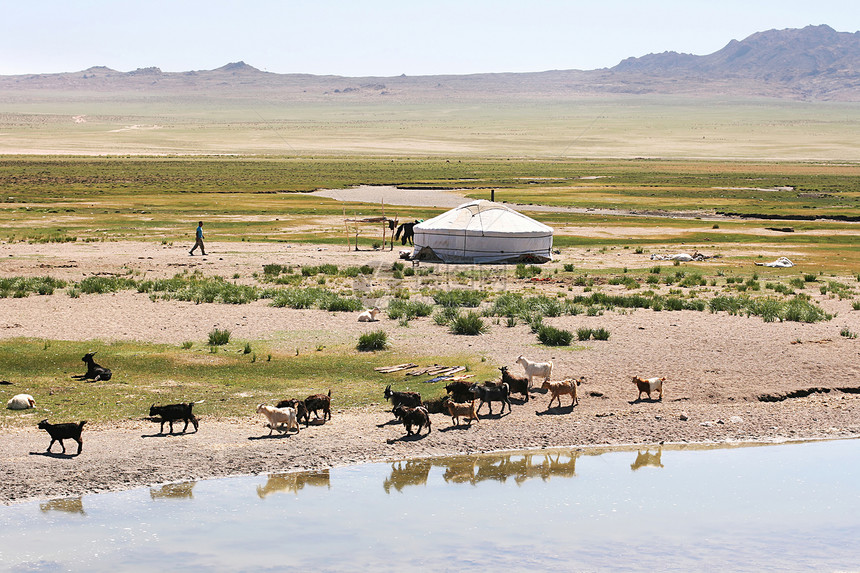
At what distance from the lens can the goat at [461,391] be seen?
15.1 meters

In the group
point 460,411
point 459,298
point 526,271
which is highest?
point 460,411

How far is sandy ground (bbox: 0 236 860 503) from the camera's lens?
1276 centimetres

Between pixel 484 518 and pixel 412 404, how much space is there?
3255mm

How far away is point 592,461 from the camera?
1354cm

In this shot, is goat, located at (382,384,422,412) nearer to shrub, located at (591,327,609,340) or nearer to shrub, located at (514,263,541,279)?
shrub, located at (591,327,609,340)

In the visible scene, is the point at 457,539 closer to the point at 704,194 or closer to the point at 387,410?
the point at 387,410

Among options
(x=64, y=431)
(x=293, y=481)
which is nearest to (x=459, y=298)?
(x=293, y=481)

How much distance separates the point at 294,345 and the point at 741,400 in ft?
28.5

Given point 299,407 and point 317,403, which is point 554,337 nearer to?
point 317,403

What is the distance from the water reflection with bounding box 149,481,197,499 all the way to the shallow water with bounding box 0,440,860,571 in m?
0.03

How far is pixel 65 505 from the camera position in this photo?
37.2 feet

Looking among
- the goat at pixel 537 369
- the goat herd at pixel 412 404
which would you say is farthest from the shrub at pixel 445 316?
the goat at pixel 537 369

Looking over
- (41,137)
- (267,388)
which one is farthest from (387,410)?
(41,137)

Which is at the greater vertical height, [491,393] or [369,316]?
[491,393]
